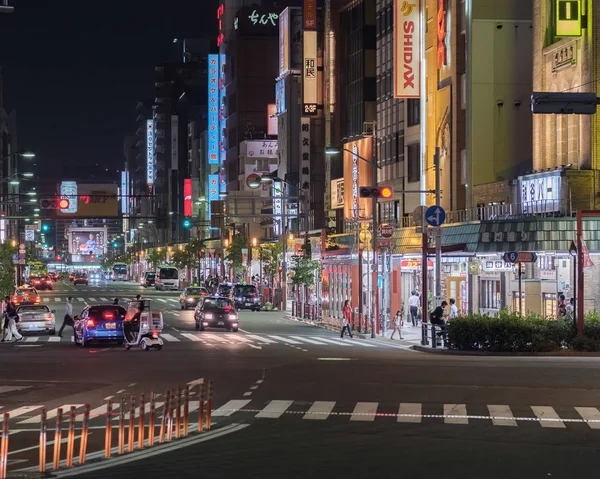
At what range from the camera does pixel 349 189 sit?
75812 millimetres

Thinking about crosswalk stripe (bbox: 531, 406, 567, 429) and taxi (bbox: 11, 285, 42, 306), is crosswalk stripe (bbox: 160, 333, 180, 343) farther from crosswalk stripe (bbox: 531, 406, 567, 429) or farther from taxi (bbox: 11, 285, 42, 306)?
taxi (bbox: 11, 285, 42, 306)

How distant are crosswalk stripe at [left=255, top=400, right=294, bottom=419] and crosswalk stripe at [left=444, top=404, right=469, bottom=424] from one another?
10.2ft

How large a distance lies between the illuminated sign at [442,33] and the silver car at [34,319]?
2386cm

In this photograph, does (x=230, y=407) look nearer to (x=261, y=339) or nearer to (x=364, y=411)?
(x=364, y=411)

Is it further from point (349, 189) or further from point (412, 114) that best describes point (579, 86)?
point (349, 189)

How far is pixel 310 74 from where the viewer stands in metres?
92.3

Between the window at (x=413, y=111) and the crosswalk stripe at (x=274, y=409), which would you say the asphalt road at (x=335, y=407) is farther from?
the window at (x=413, y=111)

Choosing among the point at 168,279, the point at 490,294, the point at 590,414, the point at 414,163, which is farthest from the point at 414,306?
the point at 168,279

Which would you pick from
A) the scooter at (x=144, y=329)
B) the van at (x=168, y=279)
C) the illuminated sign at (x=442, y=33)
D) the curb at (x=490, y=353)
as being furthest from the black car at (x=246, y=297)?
the van at (x=168, y=279)

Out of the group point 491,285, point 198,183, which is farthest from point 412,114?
point 198,183

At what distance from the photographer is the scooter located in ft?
137

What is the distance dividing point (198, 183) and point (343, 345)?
138987mm

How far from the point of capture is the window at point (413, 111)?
67.8 metres

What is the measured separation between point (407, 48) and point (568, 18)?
1685 centimetres
